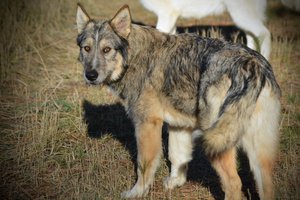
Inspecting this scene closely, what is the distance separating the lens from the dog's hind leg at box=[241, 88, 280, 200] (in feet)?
14.2

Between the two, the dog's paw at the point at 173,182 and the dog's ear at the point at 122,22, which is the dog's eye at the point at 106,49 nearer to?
the dog's ear at the point at 122,22

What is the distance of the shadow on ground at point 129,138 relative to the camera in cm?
563

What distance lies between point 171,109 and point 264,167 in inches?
47.4

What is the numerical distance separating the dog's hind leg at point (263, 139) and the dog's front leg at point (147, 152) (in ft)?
3.60

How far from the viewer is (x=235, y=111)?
13.9 feet

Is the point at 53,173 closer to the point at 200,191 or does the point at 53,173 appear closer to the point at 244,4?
the point at 200,191

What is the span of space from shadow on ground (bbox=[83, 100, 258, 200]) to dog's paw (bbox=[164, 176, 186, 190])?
0.71 feet

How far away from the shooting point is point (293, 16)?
13.6 meters

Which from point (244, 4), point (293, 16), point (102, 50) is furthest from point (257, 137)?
point (293, 16)

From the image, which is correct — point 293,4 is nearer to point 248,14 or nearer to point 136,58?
point 248,14

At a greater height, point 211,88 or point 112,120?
point 211,88

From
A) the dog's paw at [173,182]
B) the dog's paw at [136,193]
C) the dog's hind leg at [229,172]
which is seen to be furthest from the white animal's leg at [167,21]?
the dog's hind leg at [229,172]

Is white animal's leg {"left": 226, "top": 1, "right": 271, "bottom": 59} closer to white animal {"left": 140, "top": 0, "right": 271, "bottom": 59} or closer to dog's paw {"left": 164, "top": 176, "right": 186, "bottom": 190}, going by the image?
white animal {"left": 140, "top": 0, "right": 271, "bottom": 59}

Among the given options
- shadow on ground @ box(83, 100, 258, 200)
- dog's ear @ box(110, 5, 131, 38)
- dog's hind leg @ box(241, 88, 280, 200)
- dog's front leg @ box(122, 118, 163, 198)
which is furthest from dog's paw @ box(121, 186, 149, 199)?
dog's ear @ box(110, 5, 131, 38)
